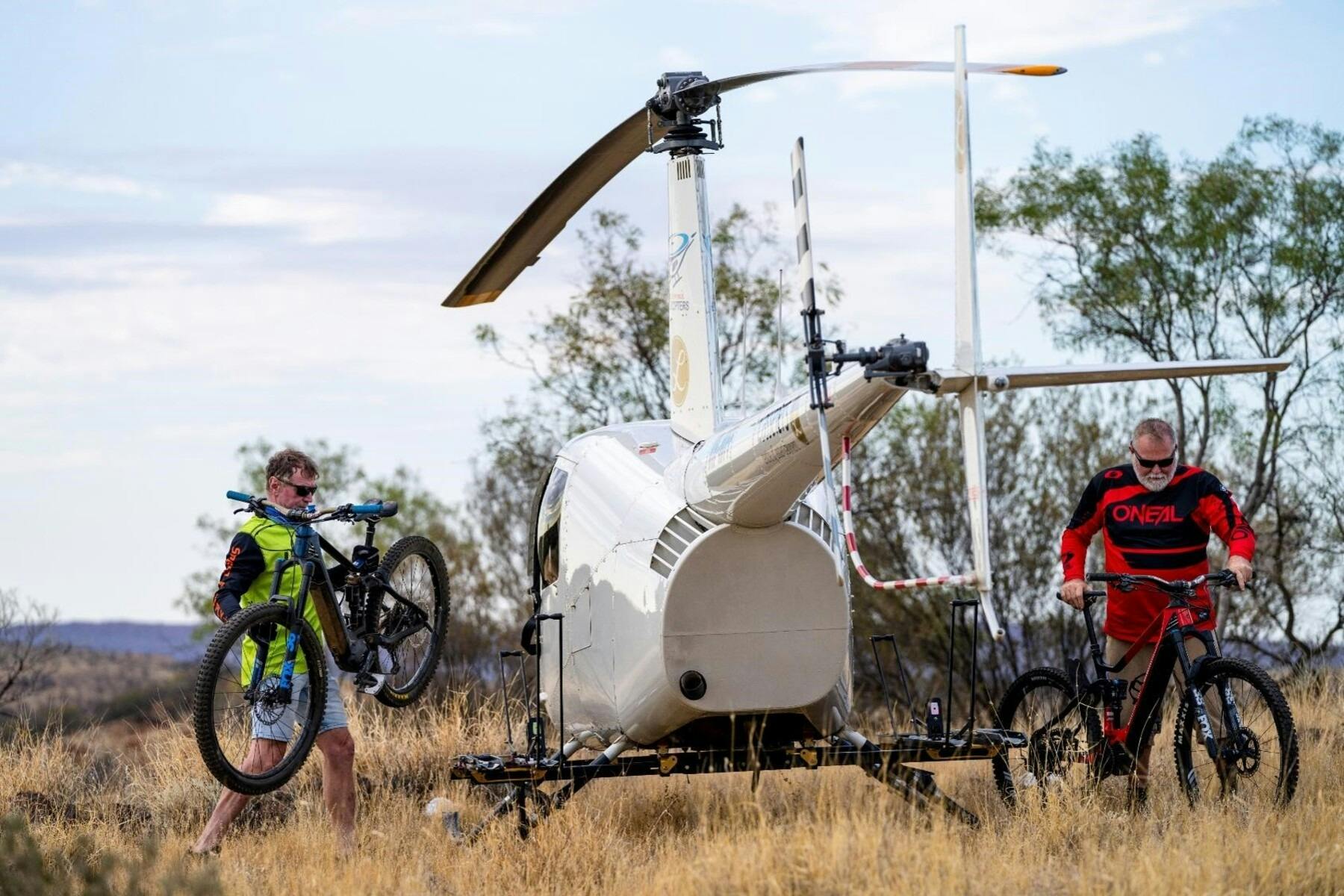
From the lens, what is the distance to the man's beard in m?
8.78

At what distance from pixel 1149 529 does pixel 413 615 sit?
4044mm

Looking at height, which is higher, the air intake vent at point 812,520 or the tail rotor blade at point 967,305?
the tail rotor blade at point 967,305

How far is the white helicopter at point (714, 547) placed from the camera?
22.5 feet

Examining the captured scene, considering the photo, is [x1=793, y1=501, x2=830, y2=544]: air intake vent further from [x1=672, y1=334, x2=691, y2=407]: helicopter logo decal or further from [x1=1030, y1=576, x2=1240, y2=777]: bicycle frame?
[x1=1030, y1=576, x2=1240, y2=777]: bicycle frame

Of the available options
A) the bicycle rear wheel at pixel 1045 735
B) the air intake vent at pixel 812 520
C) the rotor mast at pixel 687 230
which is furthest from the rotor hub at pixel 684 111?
the bicycle rear wheel at pixel 1045 735

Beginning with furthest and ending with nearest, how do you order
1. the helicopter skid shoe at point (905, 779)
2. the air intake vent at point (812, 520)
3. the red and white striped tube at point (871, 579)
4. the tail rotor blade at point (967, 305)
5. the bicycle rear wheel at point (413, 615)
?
the bicycle rear wheel at point (413, 615) < the helicopter skid shoe at point (905, 779) < the air intake vent at point (812, 520) < the tail rotor blade at point (967, 305) < the red and white striped tube at point (871, 579)

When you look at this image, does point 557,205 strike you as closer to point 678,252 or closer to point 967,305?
point 678,252

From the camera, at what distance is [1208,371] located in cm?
742

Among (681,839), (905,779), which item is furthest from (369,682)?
(905,779)

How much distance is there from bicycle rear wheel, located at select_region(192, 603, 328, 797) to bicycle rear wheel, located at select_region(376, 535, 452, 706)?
2.33 ft

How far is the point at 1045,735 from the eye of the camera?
9219 mm

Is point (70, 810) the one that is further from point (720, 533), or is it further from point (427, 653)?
point (720, 533)

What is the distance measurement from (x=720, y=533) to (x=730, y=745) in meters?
1.26

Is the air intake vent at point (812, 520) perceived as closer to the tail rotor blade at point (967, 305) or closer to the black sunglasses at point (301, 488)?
the tail rotor blade at point (967, 305)
